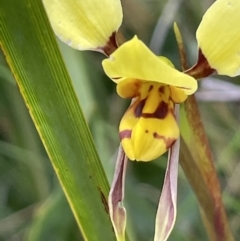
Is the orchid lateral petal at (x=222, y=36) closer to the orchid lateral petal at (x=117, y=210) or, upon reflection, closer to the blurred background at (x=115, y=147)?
the orchid lateral petal at (x=117, y=210)

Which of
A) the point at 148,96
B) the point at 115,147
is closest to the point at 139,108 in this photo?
the point at 148,96

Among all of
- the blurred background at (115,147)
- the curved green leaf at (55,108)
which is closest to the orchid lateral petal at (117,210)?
the curved green leaf at (55,108)

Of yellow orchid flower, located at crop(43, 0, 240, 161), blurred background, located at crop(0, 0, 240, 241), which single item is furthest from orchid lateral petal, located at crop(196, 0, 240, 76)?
blurred background, located at crop(0, 0, 240, 241)

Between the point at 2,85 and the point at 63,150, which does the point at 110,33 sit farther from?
the point at 2,85

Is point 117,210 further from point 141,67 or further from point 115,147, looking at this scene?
point 115,147

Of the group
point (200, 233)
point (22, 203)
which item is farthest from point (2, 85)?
point (200, 233)

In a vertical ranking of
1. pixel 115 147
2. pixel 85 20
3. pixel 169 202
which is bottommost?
pixel 115 147

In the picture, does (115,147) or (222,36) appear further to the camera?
(115,147)

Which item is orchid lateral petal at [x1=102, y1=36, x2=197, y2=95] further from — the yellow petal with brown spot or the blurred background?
the blurred background
